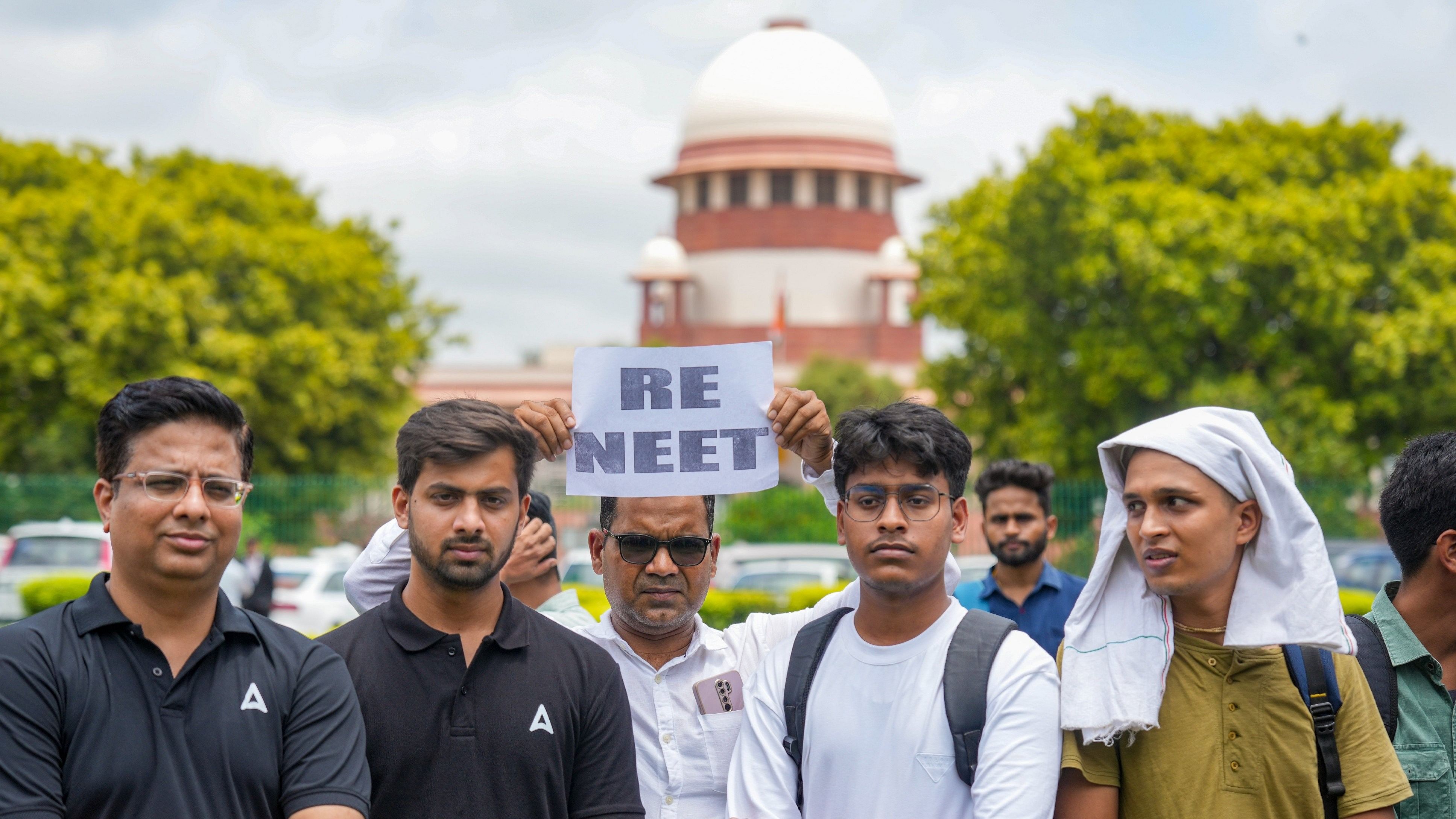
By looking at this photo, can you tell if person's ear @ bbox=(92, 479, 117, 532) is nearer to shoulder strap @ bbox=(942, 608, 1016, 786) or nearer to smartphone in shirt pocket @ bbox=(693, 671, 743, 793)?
smartphone in shirt pocket @ bbox=(693, 671, 743, 793)

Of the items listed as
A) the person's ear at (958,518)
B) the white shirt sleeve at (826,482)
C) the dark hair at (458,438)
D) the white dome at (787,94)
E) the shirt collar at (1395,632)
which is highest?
→ the white dome at (787,94)

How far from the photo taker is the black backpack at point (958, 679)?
2898 mm

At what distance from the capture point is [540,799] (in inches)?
112

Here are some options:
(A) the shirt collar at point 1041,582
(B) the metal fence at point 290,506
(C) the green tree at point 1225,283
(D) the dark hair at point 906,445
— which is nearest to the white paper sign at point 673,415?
(D) the dark hair at point 906,445

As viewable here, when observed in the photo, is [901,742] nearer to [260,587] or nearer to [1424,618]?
[1424,618]

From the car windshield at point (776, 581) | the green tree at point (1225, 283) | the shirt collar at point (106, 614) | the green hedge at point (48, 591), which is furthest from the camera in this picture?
the green tree at point (1225, 283)

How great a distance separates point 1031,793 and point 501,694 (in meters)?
1.04

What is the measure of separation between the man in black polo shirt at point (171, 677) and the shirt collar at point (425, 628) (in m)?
0.20

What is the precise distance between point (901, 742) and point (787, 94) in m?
40.0

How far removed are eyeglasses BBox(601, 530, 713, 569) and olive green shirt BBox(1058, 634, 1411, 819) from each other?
2.90ft

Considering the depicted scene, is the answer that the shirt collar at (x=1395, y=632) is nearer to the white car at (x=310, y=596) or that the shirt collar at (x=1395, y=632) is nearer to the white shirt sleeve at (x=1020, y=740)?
the white shirt sleeve at (x=1020, y=740)

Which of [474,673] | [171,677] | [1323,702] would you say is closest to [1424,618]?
[1323,702]

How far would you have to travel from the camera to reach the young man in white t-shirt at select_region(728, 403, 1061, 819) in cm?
289


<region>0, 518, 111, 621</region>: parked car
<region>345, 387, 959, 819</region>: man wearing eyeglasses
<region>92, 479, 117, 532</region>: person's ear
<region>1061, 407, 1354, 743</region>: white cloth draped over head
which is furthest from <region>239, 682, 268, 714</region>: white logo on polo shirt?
<region>0, 518, 111, 621</region>: parked car
